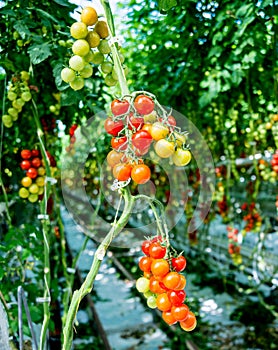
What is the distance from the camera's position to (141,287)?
53 centimetres

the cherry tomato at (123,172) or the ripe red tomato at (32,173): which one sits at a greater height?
the cherry tomato at (123,172)

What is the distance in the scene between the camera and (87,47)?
506 millimetres

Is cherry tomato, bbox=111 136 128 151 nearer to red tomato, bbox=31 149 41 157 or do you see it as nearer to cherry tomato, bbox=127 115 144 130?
cherry tomato, bbox=127 115 144 130

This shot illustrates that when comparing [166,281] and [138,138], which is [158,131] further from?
[166,281]

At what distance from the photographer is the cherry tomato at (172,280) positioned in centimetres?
48

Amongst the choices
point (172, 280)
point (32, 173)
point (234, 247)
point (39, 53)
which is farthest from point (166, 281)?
point (234, 247)

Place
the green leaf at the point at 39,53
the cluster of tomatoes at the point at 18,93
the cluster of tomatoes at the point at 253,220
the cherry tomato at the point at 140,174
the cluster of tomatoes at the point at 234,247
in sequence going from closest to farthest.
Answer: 1. the cherry tomato at the point at 140,174
2. the green leaf at the point at 39,53
3. the cluster of tomatoes at the point at 18,93
4. the cluster of tomatoes at the point at 253,220
5. the cluster of tomatoes at the point at 234,247

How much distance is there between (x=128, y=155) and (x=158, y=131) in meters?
0.04

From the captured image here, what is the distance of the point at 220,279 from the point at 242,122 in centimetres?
206

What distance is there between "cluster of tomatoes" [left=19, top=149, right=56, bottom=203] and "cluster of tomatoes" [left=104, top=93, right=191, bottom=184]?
729mm

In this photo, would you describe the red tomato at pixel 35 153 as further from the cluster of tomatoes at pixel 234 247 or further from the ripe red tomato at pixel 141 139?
the cluster of tomatoes at pixel 234 247

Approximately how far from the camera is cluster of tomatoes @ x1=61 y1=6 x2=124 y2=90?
1.64ft

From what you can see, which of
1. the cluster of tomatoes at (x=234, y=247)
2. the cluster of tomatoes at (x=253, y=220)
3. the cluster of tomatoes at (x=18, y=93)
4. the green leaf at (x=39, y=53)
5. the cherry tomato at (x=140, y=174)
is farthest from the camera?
the cluster of tomatoes at (x=234, y=247)

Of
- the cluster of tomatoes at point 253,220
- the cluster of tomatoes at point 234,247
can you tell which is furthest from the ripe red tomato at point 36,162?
the cluster of tomatoes at point 234,247
